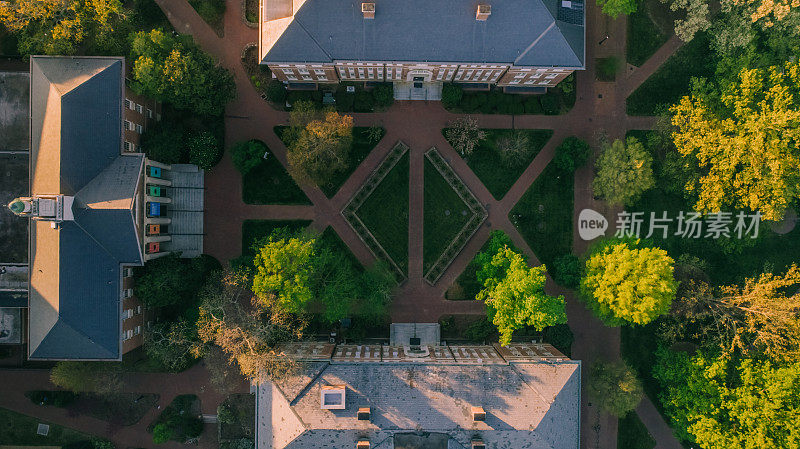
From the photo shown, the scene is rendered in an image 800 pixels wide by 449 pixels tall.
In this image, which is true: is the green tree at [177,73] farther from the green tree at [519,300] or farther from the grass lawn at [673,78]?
the grass lawn at [673,78]

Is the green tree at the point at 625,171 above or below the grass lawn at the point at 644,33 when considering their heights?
below

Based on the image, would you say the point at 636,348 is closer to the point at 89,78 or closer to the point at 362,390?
the point at 362,390

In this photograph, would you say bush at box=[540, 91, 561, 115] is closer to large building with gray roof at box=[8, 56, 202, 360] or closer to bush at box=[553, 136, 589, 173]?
bush at box=[553, 136, 589, 173]

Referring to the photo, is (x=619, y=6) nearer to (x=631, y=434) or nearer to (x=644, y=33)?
(x=644, y=33)

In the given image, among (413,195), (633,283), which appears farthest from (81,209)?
(633,283)

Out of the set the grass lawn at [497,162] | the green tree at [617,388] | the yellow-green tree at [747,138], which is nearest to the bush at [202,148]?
the grass lawn at [497,162]

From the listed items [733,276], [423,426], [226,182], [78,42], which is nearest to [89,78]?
[78,42]
